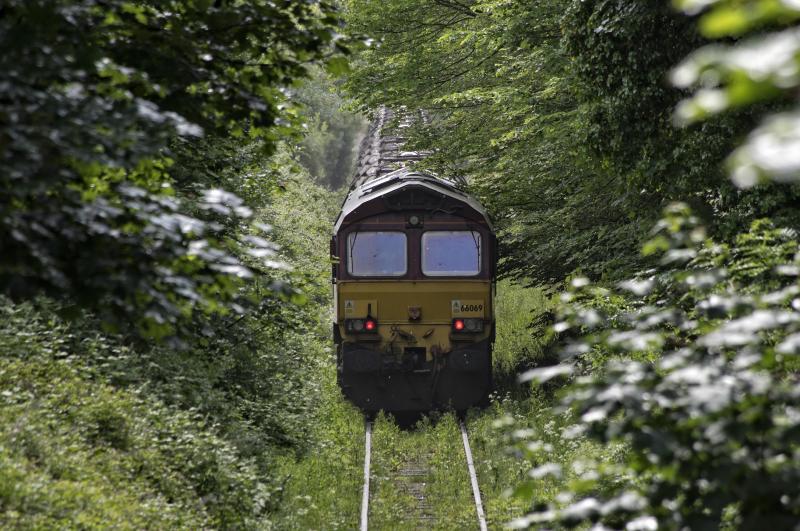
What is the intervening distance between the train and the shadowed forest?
0.68 meters

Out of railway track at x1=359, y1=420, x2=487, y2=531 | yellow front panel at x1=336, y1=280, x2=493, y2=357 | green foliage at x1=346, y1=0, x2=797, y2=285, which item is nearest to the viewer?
green foliage at x1=346, y1=0, x2=797, y2=285

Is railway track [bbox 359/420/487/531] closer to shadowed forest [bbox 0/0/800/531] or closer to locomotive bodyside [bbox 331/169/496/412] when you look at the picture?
shadowed forest [bbox 0/0/800/531]

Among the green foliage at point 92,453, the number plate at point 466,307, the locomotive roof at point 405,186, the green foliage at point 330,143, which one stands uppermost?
the green foliage at point 330,143

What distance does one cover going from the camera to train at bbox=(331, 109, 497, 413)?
50.6ft

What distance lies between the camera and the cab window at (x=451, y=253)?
1570 centimetres

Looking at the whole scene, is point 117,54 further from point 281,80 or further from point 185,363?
point 185,363

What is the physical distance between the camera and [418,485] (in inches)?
477

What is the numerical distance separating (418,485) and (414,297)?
404 cm

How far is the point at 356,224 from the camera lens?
51.6 feet

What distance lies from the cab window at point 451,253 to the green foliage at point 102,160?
10884 mm

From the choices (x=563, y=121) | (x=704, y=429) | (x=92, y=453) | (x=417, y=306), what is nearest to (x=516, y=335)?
(x=417, y=306)

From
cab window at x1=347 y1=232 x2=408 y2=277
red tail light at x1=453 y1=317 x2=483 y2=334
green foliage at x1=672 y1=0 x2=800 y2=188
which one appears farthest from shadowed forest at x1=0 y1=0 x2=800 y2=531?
cab window at x1=347 y1=232 x2=408 y2=277

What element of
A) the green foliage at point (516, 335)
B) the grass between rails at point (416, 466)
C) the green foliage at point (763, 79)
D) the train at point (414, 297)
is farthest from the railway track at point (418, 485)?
the green foliage at point (763, 79)

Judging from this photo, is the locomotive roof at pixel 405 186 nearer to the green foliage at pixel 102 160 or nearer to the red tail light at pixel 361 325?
the red tail light at pixel 361 325
